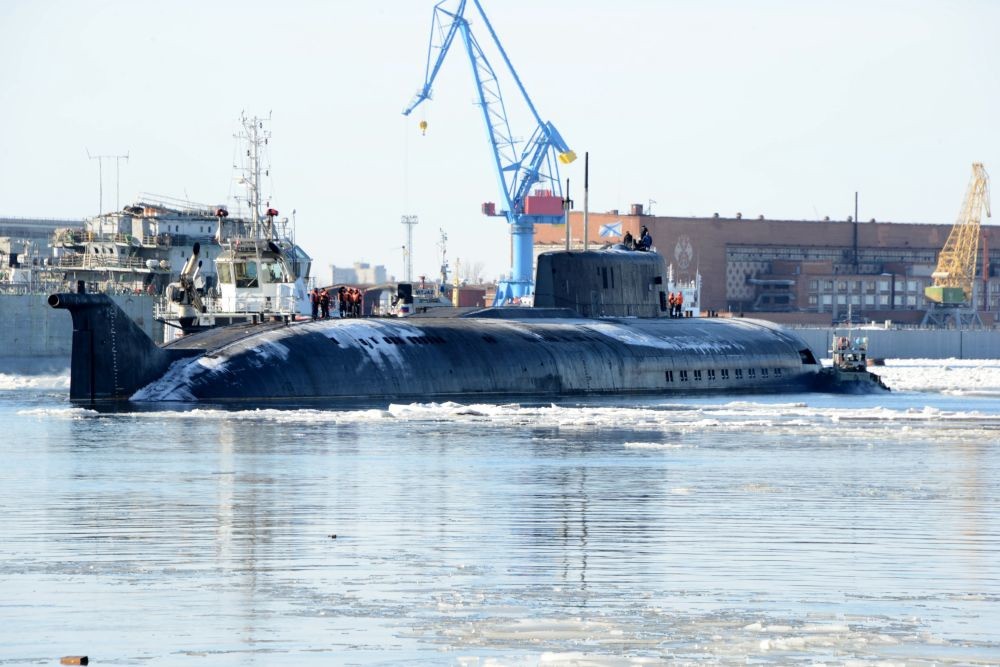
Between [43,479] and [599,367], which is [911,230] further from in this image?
[43,479]

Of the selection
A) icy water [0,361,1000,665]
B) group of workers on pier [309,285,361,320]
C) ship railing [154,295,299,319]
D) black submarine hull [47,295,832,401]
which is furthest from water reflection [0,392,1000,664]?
ship railing [154,295,299,319]

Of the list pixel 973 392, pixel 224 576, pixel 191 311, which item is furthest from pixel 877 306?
pixel 224 576

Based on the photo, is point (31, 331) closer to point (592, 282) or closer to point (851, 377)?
point (592, 282)

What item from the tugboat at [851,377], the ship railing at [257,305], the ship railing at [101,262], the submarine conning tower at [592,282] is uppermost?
the ship railing at [101,262]

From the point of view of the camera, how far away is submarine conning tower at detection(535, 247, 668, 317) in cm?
4988

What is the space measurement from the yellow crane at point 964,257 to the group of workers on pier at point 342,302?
290 ft

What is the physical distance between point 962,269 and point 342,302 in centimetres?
9167

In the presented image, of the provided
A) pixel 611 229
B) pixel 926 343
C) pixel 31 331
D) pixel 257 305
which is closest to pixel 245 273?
pixel 257 305

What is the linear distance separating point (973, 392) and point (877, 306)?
84.4 m

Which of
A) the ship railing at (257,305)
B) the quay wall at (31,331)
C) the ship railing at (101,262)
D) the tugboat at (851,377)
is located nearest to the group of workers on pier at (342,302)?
the ship railing at (257,305)

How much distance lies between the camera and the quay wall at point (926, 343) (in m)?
102

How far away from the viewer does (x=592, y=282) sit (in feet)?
164

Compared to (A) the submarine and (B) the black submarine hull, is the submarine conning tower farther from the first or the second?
(B) the black submarine hull

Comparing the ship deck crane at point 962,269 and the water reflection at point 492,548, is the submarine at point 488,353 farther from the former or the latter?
the ship deck crane at point 962,269
